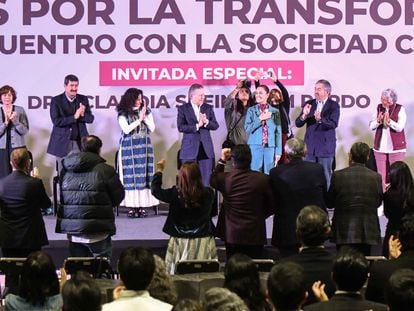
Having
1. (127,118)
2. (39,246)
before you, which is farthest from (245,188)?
(127,118)

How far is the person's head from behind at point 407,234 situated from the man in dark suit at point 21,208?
9.02 feet

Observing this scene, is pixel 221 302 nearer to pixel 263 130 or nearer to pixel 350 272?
pixel 350 272

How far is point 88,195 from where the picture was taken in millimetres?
6137

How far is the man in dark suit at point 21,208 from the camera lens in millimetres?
6020

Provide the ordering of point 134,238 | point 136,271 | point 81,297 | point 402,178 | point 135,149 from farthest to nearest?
point 135,149, point 134,238, point 402,178, point 136,271, point 81,297

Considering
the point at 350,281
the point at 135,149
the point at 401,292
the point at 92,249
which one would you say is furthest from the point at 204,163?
the point at 401,292

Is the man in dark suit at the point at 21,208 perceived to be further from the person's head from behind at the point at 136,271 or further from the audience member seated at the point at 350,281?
the audience member seated at the point at 350,281

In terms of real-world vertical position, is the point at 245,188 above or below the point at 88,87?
below

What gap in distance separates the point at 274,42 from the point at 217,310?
790 centimetres

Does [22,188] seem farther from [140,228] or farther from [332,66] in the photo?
[332,66]

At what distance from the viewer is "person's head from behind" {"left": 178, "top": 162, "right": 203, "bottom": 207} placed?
5836 mm

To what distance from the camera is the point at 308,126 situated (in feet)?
33.3

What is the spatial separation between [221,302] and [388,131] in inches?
295

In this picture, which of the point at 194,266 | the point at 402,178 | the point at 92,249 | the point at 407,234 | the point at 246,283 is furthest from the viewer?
the point at 92,249
